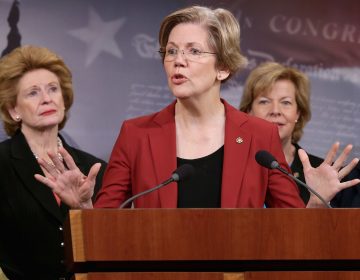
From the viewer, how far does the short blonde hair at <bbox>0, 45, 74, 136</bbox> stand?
4383mm

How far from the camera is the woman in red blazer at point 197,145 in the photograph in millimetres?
3273

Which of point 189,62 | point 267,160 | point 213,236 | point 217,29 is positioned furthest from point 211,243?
point 217,29

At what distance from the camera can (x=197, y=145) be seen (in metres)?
3.43

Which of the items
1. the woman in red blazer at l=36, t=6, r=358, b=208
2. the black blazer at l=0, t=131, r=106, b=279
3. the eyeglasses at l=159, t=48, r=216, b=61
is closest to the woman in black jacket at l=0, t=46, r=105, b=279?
the black blazer at l=0, t=131, r=106, b=279

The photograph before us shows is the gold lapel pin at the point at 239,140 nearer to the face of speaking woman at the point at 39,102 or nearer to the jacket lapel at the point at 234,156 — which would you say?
the jacket lapel at the point at 234,156

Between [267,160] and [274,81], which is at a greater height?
[274,81]

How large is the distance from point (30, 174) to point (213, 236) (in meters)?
1.86

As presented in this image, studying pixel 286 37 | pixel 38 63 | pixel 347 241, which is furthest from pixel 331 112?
pixel 347 241

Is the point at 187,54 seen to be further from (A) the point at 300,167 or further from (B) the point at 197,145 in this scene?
(A) the point at 300,167

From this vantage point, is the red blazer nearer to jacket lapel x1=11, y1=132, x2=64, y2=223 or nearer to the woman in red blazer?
the woman in red blazer

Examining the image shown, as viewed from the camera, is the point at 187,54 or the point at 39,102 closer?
the point at 187,54

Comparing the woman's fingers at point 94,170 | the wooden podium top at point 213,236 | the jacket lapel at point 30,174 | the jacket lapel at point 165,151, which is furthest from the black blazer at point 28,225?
the wooden podium top at point 213,236

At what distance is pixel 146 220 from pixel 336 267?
53 cm

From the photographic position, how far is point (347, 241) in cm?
249
